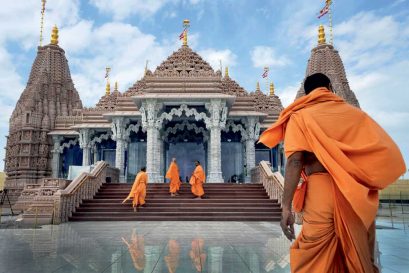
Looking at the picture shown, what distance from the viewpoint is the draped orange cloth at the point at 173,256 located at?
13.5ft

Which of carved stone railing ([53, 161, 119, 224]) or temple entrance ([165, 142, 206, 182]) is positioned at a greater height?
temple entrance ([165, 142, 206, 182])

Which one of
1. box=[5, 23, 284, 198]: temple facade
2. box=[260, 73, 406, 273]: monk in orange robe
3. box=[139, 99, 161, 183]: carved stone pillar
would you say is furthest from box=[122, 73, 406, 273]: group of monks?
box=[139, 99, 161, 183]: carved stone pillar

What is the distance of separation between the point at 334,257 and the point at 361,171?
1.89 feet

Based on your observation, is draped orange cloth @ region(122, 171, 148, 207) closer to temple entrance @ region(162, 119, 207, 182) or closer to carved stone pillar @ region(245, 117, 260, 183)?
carved stone pillar @ region(245, 117, 260, 183)

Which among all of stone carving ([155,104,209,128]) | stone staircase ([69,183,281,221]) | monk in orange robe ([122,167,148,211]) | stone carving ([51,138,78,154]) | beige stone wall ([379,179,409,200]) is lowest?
beige stone wall ([379,179,409,200])

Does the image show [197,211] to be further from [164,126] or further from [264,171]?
[164,126]

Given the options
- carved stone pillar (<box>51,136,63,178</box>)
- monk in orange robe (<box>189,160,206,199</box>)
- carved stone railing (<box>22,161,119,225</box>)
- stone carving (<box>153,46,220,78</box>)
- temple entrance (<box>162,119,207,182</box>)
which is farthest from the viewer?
carved stone pillar (<box>51,136,63,178</box>)

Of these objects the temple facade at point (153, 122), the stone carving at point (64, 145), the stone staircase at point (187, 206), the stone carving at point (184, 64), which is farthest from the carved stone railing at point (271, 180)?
the stone carving at point (64, 145)

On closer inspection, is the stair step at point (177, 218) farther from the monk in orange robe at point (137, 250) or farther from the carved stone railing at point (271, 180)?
the monk in orange robe at point (137, 250)

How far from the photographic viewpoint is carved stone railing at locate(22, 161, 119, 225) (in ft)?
34.2

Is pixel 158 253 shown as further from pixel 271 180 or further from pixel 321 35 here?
pixel 321 35

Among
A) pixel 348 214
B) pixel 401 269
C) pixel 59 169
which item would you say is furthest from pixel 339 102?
pixel 59 169

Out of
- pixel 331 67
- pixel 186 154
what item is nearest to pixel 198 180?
pixel 186 154

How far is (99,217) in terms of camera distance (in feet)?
37.5
